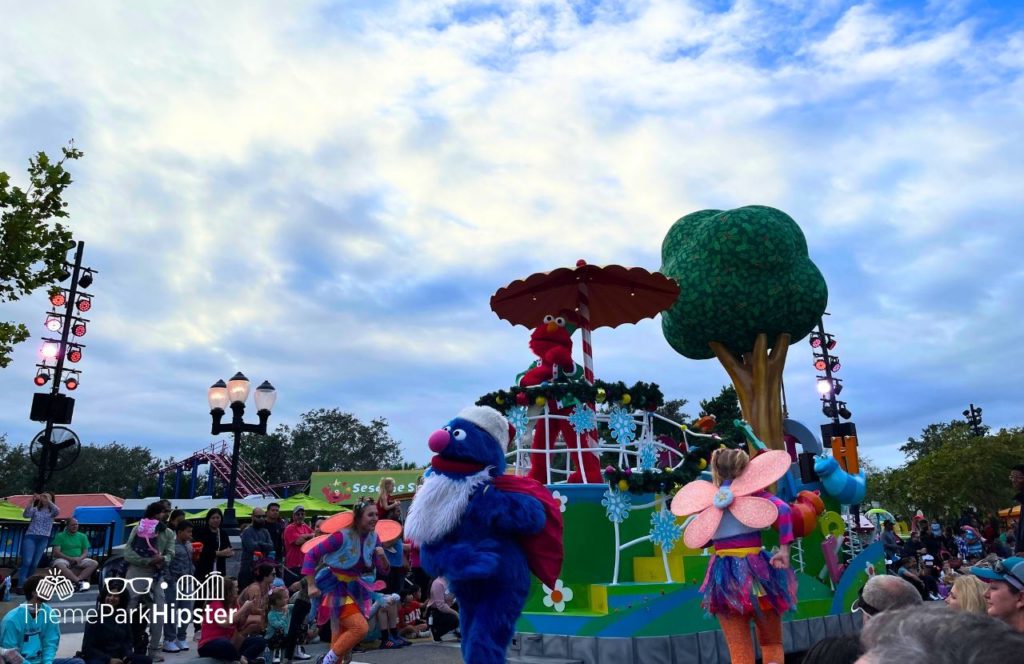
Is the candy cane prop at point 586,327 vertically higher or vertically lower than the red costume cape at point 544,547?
higher

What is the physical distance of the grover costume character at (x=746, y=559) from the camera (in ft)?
16.6

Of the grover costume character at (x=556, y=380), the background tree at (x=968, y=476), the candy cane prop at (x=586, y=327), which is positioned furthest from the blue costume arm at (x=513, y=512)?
the background tree at (x=968, y=476)

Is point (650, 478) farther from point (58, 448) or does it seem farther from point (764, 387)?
point (58, 448)

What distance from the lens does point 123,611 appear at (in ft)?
21.1

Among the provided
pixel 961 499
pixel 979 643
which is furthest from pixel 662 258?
pixel 961 499

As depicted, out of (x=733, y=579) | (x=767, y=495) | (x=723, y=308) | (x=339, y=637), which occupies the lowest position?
(x=339, y=637)

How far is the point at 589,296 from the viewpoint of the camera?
31.1ft

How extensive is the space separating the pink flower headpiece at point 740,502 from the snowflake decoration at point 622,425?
1913mm

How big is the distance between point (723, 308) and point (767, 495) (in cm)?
1176

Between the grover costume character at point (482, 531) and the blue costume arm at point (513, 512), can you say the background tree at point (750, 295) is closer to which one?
the grover costume character at point (482, 531)

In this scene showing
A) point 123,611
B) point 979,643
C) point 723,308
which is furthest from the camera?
point 723,308

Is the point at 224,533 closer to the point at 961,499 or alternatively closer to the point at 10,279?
the point at 10,279

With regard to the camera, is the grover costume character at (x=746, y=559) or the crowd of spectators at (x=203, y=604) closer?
the grover costume character at (x=746, y=559)

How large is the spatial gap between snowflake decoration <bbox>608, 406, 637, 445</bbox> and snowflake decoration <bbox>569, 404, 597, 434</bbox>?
194 millimetres
